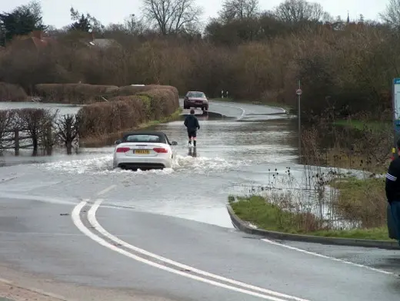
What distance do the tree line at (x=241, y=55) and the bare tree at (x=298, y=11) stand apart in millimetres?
170

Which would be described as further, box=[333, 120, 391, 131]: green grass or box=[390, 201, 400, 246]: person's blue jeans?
box=[333, 120, 391, 131]: green grass

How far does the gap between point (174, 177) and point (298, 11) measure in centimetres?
9432

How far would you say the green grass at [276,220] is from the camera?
12.8 metres

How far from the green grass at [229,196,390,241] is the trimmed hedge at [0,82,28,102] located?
80128 mm

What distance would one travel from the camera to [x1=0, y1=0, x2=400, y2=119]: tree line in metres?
49.7

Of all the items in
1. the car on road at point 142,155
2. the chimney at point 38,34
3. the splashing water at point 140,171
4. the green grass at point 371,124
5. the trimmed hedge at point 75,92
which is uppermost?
the chimney at point 38,34

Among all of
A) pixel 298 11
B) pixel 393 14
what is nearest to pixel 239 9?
pixel 298 11

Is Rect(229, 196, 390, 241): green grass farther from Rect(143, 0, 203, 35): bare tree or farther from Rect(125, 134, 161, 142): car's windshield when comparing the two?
Rect(143, 0, 203, 35): bare tree

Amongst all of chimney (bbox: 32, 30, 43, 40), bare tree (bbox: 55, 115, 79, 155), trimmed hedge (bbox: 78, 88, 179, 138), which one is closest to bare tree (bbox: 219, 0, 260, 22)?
chimney (bbox: 32, 30, 43, 40)

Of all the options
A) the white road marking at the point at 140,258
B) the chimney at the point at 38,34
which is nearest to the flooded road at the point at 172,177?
the white road marking at the point at 140,258

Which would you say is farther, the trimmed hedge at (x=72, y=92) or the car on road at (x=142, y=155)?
the trimmed hedge at (x=72, y=92)

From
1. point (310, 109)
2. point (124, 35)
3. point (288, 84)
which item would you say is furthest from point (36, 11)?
point (310, 109)

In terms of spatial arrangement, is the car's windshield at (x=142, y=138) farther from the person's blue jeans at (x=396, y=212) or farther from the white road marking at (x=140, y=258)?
the person's blue jeans at (x=396, y=212)

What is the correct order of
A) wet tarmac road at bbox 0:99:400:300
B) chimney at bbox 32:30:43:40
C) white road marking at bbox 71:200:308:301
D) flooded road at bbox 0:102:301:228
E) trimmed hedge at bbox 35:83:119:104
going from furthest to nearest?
chimney at bbox 32:30:43:40 → trimmed hedge at bbox 35:83:119:104 → flooded road at bbox 0:102:301:228 → wet tarmac road at bbox 0:99:400:300 → white road marking at bbox 71:200:308:301
